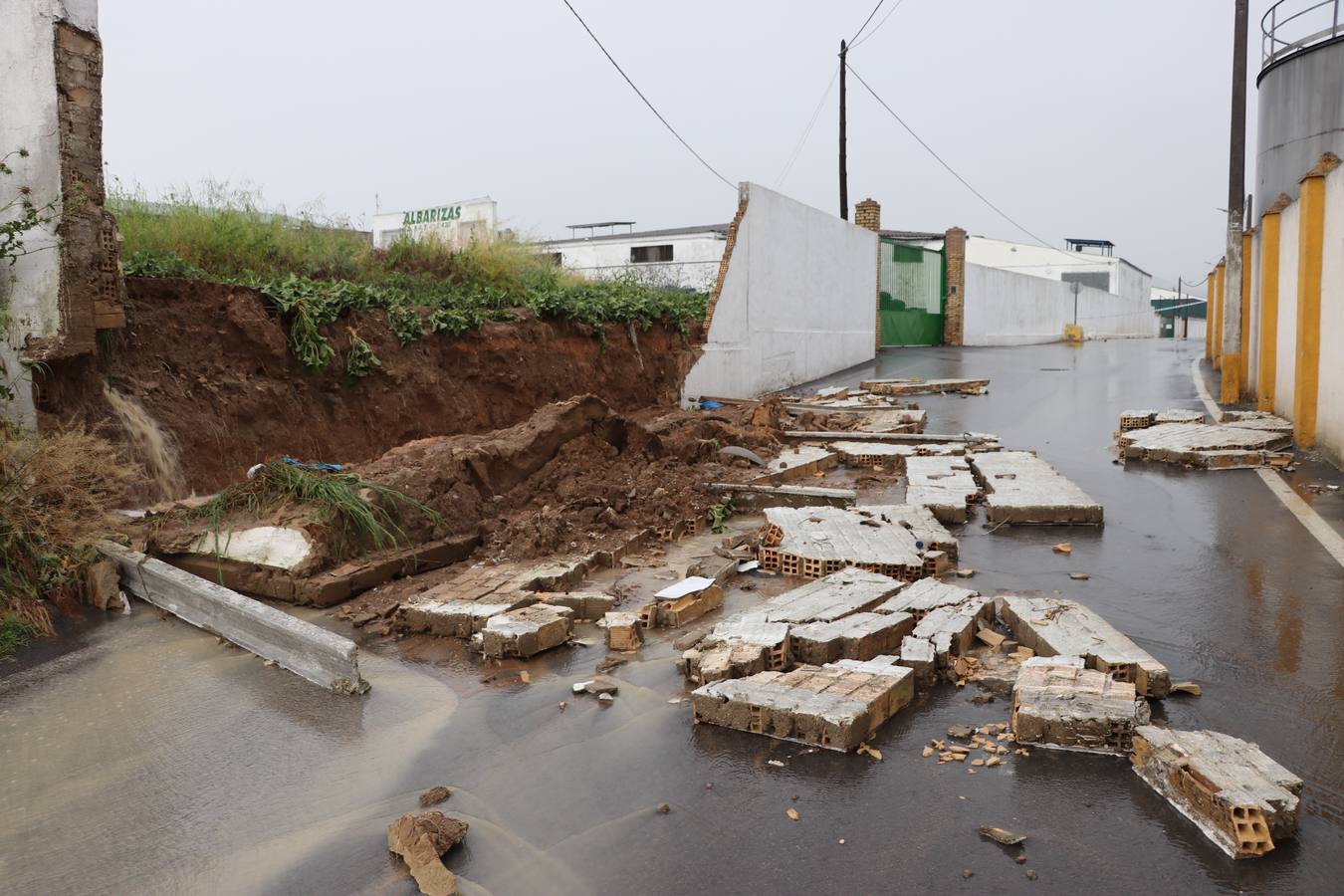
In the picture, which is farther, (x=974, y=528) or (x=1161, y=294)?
(x=1161, y=294)

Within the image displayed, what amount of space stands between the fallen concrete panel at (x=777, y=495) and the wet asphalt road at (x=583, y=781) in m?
3.09

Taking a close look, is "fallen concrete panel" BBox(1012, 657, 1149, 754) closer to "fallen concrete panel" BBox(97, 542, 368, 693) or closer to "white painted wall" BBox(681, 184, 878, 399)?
"fallen concrete panel" BBox(97, 542, 368, 693)

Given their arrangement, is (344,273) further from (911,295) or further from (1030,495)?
(911,295)

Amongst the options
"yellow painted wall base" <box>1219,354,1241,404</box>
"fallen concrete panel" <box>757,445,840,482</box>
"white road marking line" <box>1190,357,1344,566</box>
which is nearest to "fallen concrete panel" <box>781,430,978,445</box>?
"fallen concrete panel" <box>757,445,840,482</box>

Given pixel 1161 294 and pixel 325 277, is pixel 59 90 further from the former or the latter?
pixel 1161 294

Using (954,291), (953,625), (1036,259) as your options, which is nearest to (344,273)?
(953,625)

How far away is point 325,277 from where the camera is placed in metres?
12.0

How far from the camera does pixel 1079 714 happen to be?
12.6ft

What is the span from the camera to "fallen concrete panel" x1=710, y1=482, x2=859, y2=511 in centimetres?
884

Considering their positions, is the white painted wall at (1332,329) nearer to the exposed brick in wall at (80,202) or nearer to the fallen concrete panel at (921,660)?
the fallen concrete panel at (921,660)

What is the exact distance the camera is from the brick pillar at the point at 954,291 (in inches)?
1162

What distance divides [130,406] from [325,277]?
389cm

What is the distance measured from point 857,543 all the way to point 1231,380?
13637 mm

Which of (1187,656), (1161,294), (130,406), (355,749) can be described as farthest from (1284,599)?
(1161,294)
